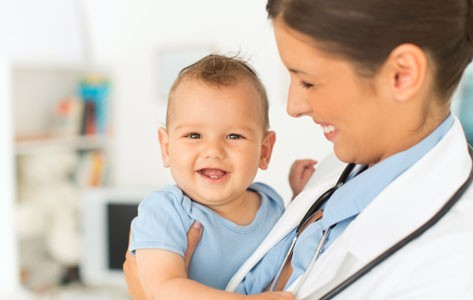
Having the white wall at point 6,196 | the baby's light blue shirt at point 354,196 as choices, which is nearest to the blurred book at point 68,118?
the white wall at point 6,196

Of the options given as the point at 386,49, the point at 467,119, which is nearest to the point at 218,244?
the point at 386,49

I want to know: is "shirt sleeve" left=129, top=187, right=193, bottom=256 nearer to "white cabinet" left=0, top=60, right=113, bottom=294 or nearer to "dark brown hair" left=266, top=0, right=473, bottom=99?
"dark brown hair" left=266, top=0, right=473, bottom=99

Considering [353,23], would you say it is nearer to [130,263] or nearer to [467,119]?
[130,263]

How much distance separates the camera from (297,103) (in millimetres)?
1062

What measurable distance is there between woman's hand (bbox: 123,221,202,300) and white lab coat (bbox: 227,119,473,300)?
0.87 ft

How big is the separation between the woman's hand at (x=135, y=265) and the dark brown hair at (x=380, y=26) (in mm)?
505

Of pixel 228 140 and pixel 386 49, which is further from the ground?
pixel 386 49

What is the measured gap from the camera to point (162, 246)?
3.92 ft

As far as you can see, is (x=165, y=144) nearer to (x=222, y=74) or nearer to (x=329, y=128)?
(x=222, y=74)

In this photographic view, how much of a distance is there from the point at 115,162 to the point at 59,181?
1.61 ft

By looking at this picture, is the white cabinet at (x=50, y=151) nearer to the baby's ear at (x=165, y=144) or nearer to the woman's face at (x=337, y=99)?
the baby's ear at (x=165, y=144)

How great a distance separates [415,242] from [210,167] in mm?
499

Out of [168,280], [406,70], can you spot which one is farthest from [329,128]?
[168,280]

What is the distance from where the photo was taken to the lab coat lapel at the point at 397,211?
966 mm
